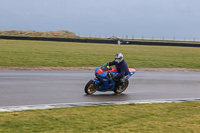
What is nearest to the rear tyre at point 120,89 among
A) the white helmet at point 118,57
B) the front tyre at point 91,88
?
the front tyre at point 91,88

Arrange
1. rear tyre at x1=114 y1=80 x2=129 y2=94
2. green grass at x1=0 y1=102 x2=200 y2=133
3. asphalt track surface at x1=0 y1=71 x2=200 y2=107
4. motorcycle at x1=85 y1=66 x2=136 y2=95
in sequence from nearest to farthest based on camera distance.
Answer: green grass at x1=0 y1=102 x2=200 y2=133 < asphalt track surface at x1=0 y1=71 x2=200 y2=107 < motorcycle at x1=85 y1=66 x2=136 y2=95 < rear tyre at x1=114 y1=80 x2=129 y2=94

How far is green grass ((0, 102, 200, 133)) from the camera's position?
265 inches

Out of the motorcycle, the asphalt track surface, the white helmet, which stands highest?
the white helmet

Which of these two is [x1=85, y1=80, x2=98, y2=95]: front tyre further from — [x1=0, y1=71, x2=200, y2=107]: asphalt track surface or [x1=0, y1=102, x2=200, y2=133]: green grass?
[x1=0, y1=102, x2=200, y2=133]: green grass

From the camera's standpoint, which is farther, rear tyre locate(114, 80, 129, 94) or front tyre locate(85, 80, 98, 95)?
rear tyre locate(114, 80, 129, 94)

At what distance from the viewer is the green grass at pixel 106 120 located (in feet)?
22.1

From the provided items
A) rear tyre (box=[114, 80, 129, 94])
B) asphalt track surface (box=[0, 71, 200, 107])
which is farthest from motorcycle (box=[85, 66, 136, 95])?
asphalt track surface (box=[0, 71, 200, 107])

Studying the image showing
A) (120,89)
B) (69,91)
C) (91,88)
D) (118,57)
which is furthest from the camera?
(120,89)

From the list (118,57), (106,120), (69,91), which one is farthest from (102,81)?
(106,120)

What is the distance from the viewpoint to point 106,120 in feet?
24.8

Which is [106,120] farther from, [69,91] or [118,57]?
[69,91]

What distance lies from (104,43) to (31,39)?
1153cm

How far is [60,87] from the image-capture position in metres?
12.8

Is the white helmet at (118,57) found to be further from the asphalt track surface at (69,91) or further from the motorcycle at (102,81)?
the asphalt track surface at (69,91)
